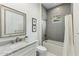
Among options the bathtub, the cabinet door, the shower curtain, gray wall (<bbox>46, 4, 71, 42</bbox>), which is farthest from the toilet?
the cabinet door

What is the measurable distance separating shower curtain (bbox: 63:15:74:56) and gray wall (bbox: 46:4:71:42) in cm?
11

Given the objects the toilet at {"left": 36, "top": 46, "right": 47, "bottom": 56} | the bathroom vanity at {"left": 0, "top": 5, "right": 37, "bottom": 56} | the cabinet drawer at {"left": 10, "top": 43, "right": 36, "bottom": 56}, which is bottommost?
the toilet at {"left": 36, "top": 46, "right": 47, "bottom": 56}

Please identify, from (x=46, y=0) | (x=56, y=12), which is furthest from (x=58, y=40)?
(x=46, y=0)

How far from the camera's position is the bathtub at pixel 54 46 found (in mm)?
1822

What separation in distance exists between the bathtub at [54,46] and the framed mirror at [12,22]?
2.18 feet

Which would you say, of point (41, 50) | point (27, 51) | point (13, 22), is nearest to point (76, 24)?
point (41, 50)

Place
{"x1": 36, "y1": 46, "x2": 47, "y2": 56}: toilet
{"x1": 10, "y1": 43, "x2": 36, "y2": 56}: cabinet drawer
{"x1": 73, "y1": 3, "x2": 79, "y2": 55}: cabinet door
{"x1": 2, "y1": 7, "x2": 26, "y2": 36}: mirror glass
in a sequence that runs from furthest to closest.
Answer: {"x1": 36, "y1": 46, "x2": 47, "y2": 56}: toilet
{"x1": 73, "y1": 3, "x2": 79, "y2": 55}: cabinet door
{"x1": 2, "y1": 7, "x2": 26, "y2": 36}: mirror glass
{"x1": 10, "y1": 43, "x2": 36, "y2": 56}: cabinet drawer

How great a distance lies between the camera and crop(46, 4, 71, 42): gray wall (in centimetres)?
181

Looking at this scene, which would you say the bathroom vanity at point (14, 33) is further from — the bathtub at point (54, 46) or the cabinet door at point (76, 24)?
the cabinet door at point (76, 24)

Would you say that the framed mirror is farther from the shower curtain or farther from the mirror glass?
the shower curtain

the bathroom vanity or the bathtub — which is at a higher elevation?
the bathroom vanity

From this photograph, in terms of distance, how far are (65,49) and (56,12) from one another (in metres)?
1.00

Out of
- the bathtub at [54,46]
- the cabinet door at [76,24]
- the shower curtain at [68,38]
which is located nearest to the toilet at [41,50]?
the bathtub at [54,46]

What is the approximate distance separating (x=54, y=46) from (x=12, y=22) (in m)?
1.26
